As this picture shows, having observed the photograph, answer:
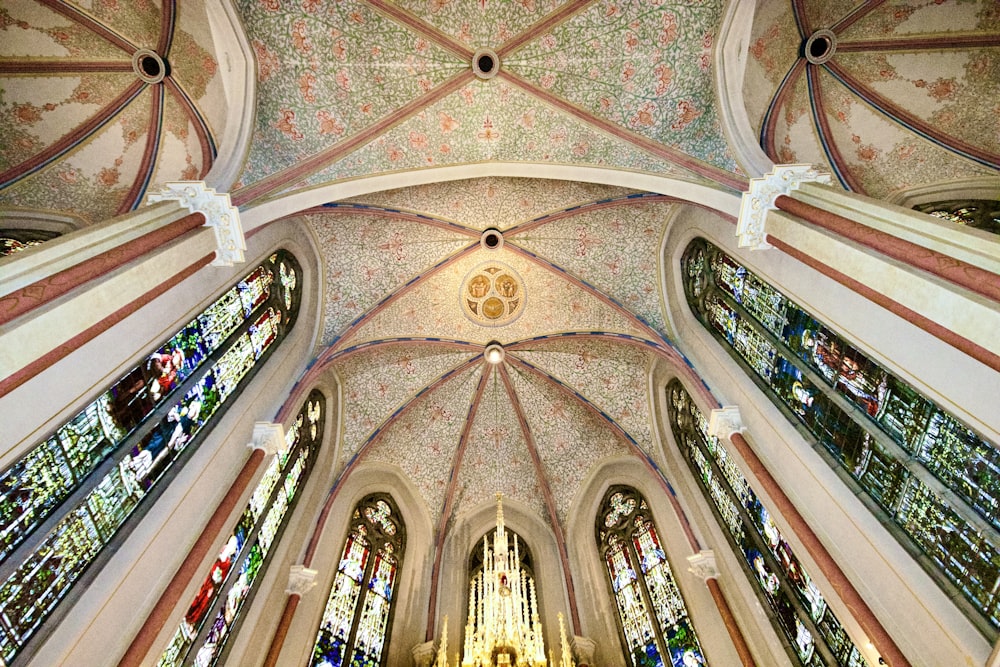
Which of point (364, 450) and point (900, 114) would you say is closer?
point (900, 114)

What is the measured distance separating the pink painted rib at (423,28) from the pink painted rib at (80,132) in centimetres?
391

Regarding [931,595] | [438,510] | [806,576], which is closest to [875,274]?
[931,595]

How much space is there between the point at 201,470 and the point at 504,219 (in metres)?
6.74

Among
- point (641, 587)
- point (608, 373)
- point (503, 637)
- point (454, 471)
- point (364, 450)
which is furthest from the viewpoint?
point (454, 471)

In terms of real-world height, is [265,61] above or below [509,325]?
below

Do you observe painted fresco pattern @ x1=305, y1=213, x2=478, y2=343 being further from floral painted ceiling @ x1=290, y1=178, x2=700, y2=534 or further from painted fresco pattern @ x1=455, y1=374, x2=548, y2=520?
painted fresco pattern @ x1=455, y1=374, x2=548, y2=520

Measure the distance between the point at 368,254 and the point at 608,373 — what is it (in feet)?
18.4

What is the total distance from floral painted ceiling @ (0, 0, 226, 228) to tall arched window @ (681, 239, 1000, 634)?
8506 mm

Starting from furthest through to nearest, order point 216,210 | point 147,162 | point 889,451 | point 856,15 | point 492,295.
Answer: point 492,295 < point 147,162 < point 856,15 < point 216,210 < point 889,451

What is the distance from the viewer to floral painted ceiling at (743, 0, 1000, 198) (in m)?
7.69

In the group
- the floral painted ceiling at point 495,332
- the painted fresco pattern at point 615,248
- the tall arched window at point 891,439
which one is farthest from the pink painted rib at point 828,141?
the painted fresco pattern at point 615,248

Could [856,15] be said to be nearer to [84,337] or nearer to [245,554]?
[84,337]

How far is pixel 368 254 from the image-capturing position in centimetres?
1052

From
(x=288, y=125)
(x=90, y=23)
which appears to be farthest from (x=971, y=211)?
(x=90, y=23)
